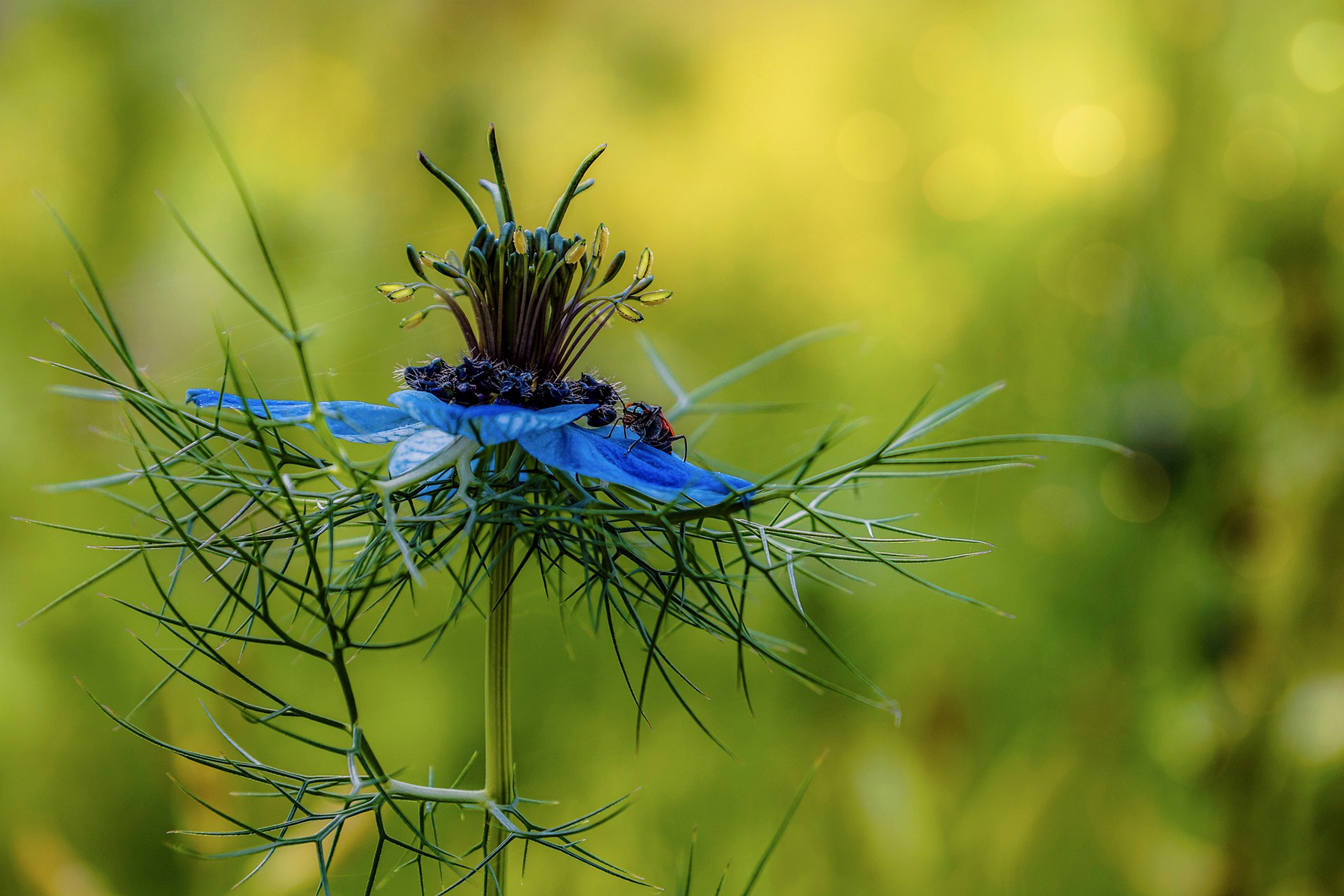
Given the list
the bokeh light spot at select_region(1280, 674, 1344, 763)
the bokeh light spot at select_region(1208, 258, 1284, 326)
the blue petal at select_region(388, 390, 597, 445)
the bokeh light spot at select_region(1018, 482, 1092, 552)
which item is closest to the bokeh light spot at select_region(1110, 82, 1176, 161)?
the bokeh light spot at select_region(1208, 258, 1284, 326)

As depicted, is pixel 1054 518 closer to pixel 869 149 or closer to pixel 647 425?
pixel 869 149

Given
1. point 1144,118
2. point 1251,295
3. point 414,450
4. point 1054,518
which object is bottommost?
point 1054,518

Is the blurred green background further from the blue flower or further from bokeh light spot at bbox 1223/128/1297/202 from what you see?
the blue flower

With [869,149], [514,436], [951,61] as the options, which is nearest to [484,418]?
[514,436]

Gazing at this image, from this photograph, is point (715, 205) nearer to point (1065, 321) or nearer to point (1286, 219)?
point (1065, 321)

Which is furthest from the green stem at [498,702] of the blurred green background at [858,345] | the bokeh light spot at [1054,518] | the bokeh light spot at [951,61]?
the bokeh light spot at [951,61]

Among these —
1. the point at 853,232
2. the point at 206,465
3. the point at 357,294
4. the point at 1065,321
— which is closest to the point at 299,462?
the point at 206,465

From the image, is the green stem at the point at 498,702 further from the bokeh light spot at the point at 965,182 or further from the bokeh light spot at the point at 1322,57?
the bokeh light spot at the point at 1322,57
